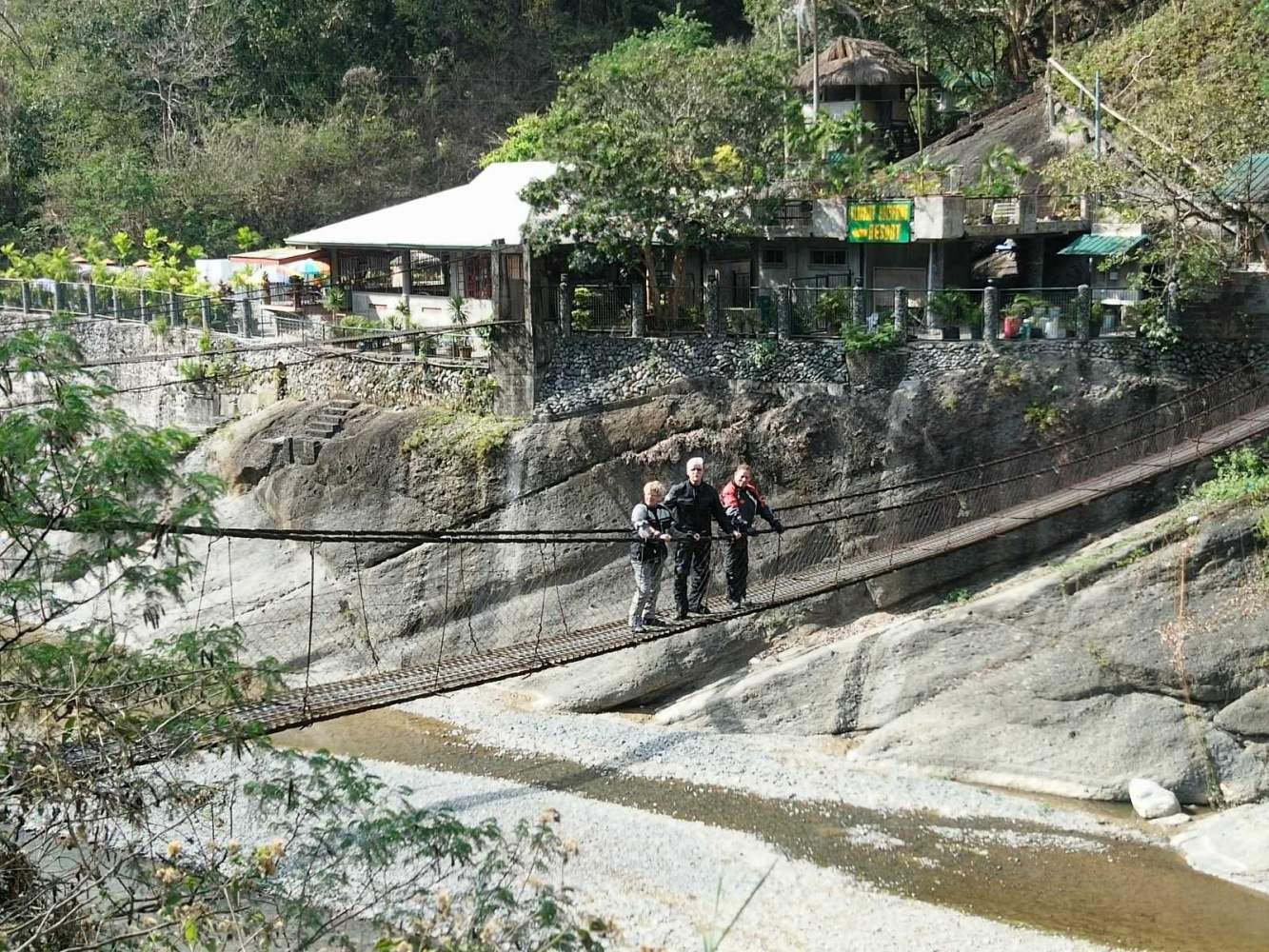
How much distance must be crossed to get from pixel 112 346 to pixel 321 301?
5822 mm

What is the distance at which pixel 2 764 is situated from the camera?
257 inches

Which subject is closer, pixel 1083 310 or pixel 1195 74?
pixel 1083 310

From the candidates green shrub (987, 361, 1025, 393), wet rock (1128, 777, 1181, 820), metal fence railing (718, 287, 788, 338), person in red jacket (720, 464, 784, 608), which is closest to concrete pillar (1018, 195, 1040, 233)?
green shrub (987, 361, 1025, 393)

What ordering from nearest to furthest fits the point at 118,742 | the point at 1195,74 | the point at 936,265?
the point at 118,742, the point at 936,265, the point at 1195,74

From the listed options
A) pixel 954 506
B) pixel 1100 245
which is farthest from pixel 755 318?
pixel 1100 245

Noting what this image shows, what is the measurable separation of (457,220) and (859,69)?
8342 millimetres

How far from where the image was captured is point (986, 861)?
41.4 feet

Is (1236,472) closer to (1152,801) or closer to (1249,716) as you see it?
(1249,716)

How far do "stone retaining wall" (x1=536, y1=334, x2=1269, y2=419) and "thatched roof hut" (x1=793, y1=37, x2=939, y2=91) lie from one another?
888 cm

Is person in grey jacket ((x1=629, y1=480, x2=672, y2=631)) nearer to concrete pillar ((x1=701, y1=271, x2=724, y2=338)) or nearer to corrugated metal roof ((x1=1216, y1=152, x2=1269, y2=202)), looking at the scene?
concrete pillar ((x1=701, y1=271, x2=724, y2=338))

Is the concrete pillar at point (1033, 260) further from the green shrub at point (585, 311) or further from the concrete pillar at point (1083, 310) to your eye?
the green shrub at point (585, 311)

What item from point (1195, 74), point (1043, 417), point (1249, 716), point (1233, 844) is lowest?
point (1233, 844)

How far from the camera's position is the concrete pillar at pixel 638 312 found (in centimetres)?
1880

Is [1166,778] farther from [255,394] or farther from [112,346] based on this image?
[112,346]
